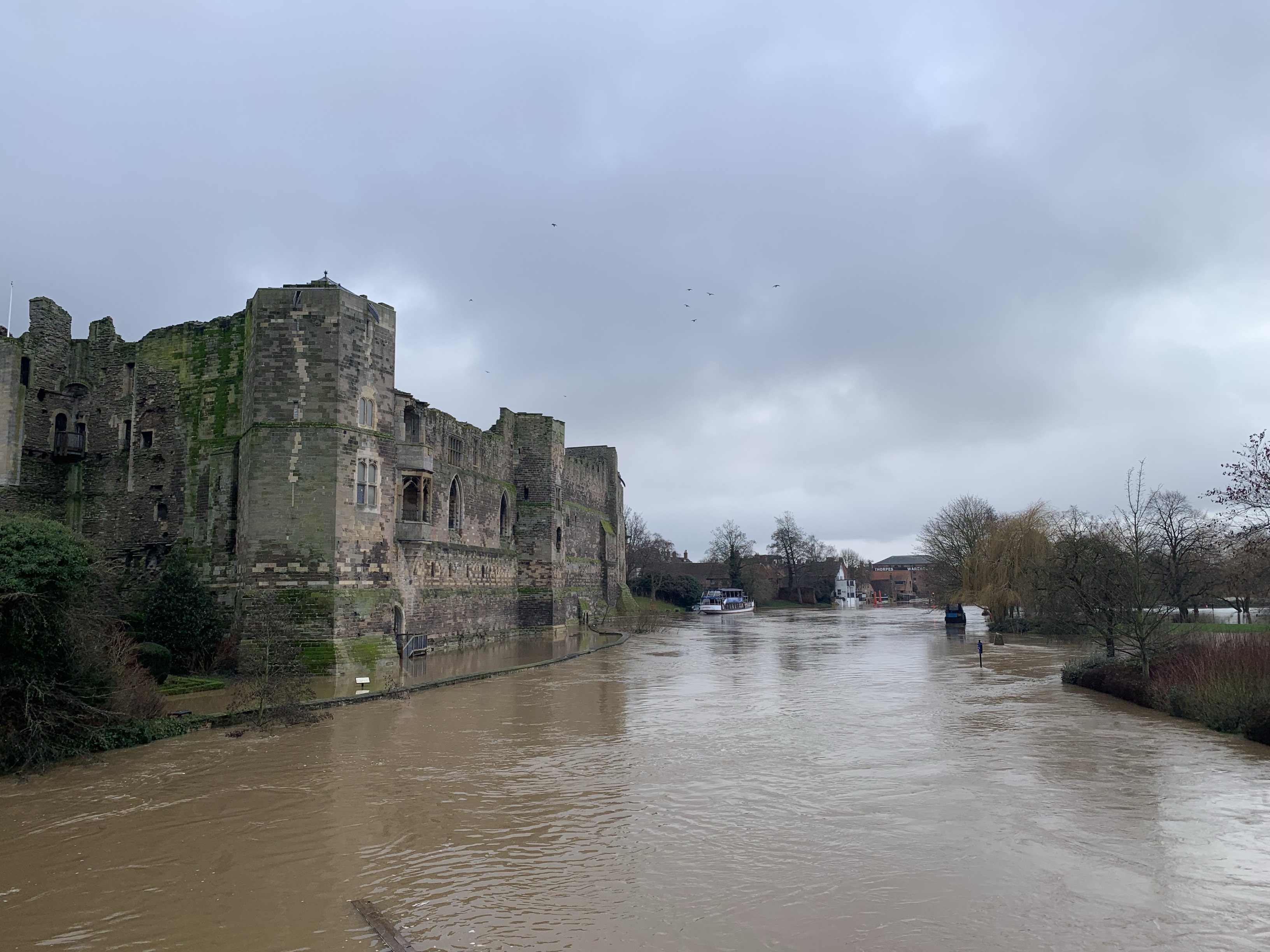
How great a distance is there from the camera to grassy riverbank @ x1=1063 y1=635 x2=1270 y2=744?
1581 cm

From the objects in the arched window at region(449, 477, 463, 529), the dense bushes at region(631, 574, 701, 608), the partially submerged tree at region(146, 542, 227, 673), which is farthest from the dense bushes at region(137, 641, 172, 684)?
the dense bushes at region(631, 574, 701, 608)

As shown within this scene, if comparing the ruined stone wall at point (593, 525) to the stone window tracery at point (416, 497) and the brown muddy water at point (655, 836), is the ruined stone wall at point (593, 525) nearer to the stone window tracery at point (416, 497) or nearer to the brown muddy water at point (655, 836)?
the stone window tracery at point (416, 497)

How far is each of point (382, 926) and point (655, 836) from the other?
3.60 metres

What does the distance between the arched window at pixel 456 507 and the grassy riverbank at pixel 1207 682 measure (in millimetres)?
23398

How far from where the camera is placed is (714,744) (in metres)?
15.1

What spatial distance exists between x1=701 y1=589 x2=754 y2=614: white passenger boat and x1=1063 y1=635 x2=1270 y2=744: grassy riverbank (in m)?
55.6

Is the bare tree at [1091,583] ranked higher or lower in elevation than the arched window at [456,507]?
lower

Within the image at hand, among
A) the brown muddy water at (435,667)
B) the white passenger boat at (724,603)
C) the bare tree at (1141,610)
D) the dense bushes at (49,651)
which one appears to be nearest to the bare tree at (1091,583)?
the bare tree at (1141,610)

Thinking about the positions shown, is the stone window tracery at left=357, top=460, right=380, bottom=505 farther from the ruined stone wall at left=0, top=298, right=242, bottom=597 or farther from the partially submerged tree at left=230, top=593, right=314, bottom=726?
the ruined stone wall at left=0, top=298, right=242, bottom=597

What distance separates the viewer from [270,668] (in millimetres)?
17172

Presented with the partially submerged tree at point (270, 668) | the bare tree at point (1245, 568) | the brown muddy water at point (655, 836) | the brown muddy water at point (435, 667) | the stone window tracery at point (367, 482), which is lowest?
the brown muddy water at point (655, 836)

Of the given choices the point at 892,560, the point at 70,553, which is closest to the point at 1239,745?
the point at 70,553

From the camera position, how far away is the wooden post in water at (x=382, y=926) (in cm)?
662

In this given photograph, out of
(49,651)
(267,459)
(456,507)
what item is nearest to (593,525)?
(456,507)
